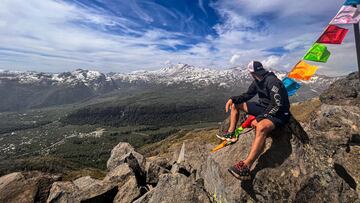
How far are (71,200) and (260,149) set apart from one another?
11702 mm

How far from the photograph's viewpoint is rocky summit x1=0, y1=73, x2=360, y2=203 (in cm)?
1117

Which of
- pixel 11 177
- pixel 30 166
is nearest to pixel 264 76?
pixel 11 177

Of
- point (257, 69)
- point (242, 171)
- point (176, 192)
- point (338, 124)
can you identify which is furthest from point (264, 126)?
point (338, 124)

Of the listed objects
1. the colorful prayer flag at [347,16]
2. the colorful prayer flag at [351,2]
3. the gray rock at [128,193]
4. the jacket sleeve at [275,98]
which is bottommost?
the gray rock at [128,193]

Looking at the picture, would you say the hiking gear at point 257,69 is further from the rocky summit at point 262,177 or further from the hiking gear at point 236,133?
the rocky summit at point 262,177

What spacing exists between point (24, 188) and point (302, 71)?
860 inches

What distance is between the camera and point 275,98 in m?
11.7

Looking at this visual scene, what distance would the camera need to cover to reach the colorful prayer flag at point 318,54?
1695cm

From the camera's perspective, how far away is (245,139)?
45.8 ft

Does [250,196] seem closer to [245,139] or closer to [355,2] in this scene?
[245,139]

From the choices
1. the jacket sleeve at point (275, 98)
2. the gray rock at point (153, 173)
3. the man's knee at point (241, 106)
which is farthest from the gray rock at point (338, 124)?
the gray rock at point (153, 173)

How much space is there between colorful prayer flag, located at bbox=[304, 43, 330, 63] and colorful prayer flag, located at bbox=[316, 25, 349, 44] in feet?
1.66

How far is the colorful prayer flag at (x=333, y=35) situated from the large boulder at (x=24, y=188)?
864 inches

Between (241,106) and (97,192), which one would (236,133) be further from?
(97,192)
